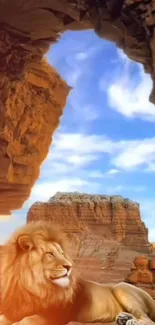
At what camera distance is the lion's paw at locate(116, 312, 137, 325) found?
330 cm

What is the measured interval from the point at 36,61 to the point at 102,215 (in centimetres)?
1162

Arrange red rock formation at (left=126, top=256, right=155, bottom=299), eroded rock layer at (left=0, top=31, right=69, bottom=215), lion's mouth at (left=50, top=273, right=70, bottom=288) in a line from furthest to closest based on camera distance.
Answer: red rock formation at (left=126, top=256, right=155, bottom=299)
eroded rock layer at (left=0, top=31, right=69, bottom=215)
lion's mouth at (left=50, top=273, right=70, bottom=288)

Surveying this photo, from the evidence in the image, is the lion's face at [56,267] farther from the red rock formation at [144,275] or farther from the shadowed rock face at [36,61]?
the red rock formation at [144,275]

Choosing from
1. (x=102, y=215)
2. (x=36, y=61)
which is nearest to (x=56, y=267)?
(x=36, y=61)

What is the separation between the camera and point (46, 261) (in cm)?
349

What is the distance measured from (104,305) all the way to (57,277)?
1.41 ft

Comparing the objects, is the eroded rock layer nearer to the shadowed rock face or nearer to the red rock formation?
the shadowed rock face

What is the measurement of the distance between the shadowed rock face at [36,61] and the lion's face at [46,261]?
1573mm

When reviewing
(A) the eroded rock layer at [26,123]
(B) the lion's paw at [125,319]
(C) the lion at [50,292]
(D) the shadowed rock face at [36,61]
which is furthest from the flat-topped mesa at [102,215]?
(B) the lion's paw at [125,319]

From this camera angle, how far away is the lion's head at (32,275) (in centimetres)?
339

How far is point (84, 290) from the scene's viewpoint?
3.56 meters

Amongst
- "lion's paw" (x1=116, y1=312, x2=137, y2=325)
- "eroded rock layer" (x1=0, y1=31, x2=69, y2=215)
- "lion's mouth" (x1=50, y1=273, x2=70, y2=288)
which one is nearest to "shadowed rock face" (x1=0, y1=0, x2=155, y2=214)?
"eroded rock layer" (x1=0, y1=31, x2=69, y2=215)

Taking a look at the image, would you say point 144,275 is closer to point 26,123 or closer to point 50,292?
point 26,123

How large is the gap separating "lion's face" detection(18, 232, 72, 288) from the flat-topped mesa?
1101 centimetres
